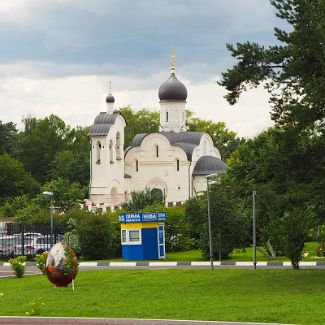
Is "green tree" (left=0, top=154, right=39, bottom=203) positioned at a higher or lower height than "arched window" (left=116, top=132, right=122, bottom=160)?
lower

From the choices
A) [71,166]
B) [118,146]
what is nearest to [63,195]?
[118,146]

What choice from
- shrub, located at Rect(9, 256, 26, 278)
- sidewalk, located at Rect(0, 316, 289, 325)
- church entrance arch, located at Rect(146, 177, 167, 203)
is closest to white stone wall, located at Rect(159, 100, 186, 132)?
church entrance arch, located at Rect(146, 177, 167, 203)

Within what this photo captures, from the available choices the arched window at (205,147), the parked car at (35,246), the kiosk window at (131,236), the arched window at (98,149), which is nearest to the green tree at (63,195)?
the arched window at (98,149)

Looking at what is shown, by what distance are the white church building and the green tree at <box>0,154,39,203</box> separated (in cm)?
683

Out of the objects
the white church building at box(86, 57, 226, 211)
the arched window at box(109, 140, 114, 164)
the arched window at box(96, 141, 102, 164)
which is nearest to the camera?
the white church building at box(86, 57, 226, 211)

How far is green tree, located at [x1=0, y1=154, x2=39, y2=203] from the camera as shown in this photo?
96000 millimetres

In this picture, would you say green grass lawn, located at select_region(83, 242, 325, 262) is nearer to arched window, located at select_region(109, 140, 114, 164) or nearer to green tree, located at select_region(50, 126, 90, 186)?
arched window, located at select_region(109, 140, 114, 164)

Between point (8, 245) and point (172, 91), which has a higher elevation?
point (172, 91)

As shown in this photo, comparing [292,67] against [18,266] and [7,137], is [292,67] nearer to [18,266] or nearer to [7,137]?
[18,266]

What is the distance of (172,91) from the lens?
99375 millimetres

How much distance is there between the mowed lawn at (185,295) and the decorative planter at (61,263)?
432mm

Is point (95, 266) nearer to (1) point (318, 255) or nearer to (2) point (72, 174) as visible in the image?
(1) point (318, 255)

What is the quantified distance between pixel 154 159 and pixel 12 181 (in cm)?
1408

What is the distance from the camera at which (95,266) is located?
4125 centimetres
